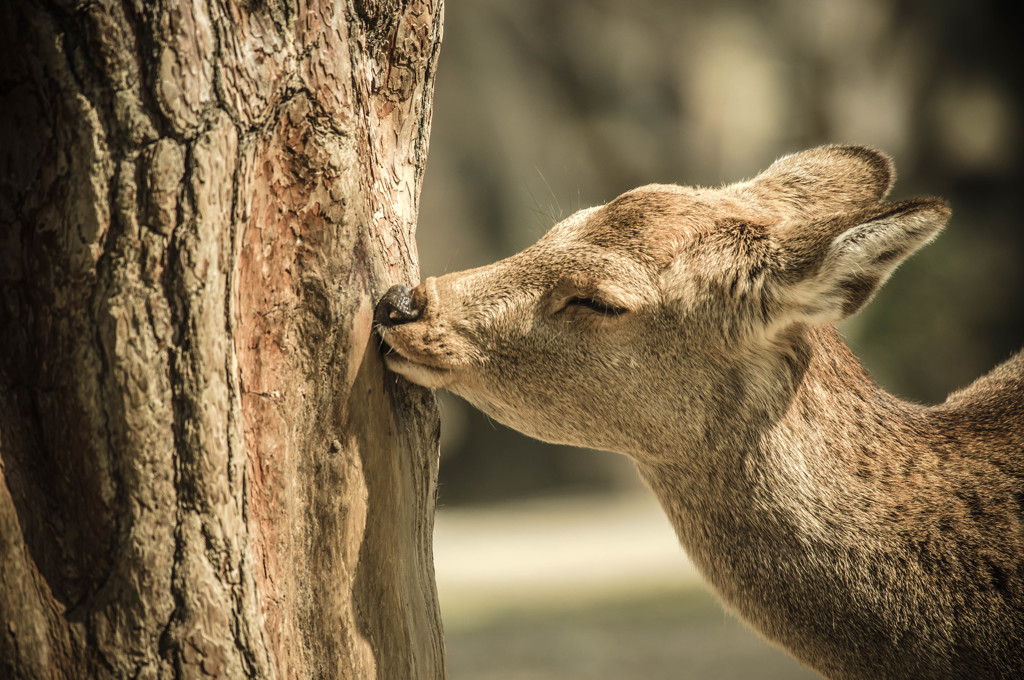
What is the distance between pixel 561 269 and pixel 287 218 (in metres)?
1.19

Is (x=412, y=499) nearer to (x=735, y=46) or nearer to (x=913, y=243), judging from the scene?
(x=913, y=243)

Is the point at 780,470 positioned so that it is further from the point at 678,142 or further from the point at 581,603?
the point at 678,142

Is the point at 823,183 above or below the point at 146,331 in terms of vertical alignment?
above

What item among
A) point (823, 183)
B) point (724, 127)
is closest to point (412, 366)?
point (823, 183)

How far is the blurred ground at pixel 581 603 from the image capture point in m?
7.45

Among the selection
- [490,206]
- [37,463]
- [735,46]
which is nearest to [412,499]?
[37,463]

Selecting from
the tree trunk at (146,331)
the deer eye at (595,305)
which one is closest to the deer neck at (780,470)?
the deer eye at (595,305)

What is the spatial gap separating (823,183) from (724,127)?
897 centimetres

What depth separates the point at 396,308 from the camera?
3021 mm

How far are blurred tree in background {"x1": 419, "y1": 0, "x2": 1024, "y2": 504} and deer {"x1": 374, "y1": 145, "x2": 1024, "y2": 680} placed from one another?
7801 millimetres

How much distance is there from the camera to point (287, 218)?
2658 mm

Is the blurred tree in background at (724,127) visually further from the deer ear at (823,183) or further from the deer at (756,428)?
the deer at (756,428)

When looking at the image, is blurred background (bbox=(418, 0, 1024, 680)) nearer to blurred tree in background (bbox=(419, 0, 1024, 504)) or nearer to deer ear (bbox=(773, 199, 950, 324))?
blurred tree in background (bbox=(419, 0, 1024, 504))

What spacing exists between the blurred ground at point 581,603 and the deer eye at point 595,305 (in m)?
3.95
